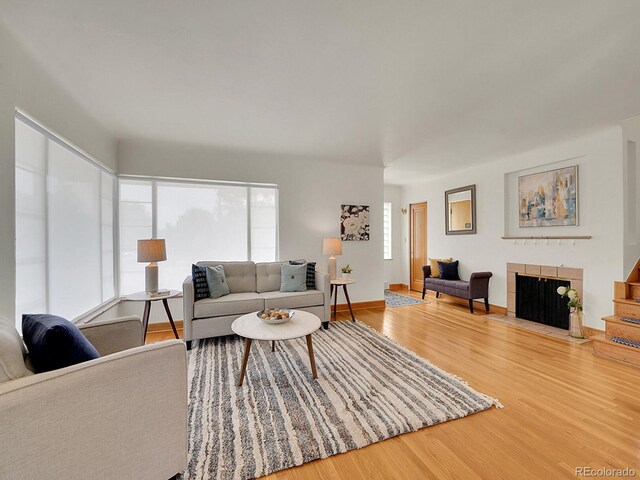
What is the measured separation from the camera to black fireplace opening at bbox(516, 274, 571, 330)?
371cm

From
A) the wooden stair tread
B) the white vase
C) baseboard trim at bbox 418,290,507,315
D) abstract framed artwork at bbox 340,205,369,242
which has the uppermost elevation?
abstract framed artwork at bbox 340,205,369,242

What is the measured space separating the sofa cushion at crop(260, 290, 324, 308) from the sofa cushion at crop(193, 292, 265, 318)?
0.11 meters

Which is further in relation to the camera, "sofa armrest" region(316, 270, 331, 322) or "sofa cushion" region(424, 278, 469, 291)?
"sofa cushion" region(424, 278, 469, 291)

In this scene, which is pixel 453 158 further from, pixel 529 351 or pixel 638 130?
pixel 529 351

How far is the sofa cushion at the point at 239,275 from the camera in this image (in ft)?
12.1

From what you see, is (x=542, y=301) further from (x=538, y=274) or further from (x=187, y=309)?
(x=187, y=309)

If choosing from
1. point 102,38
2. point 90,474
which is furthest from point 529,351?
point 102,38

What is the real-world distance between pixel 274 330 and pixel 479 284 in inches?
148

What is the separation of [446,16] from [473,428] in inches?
97.1

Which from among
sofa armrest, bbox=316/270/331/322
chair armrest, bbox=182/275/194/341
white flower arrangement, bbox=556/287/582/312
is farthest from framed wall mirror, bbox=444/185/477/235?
chair armrest, bbox=182/275/194/341

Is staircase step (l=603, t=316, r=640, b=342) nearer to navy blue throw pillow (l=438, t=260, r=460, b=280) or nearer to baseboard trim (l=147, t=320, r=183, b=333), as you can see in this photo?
navy blue throw pillow (l=438, t=260, r=460, b=280)

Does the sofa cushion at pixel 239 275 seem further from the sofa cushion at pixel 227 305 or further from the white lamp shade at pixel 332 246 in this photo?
the white lamp shade at pixel 332 246

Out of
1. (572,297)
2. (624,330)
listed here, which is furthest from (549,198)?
(624,330)

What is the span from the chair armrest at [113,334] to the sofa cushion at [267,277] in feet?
6.32
